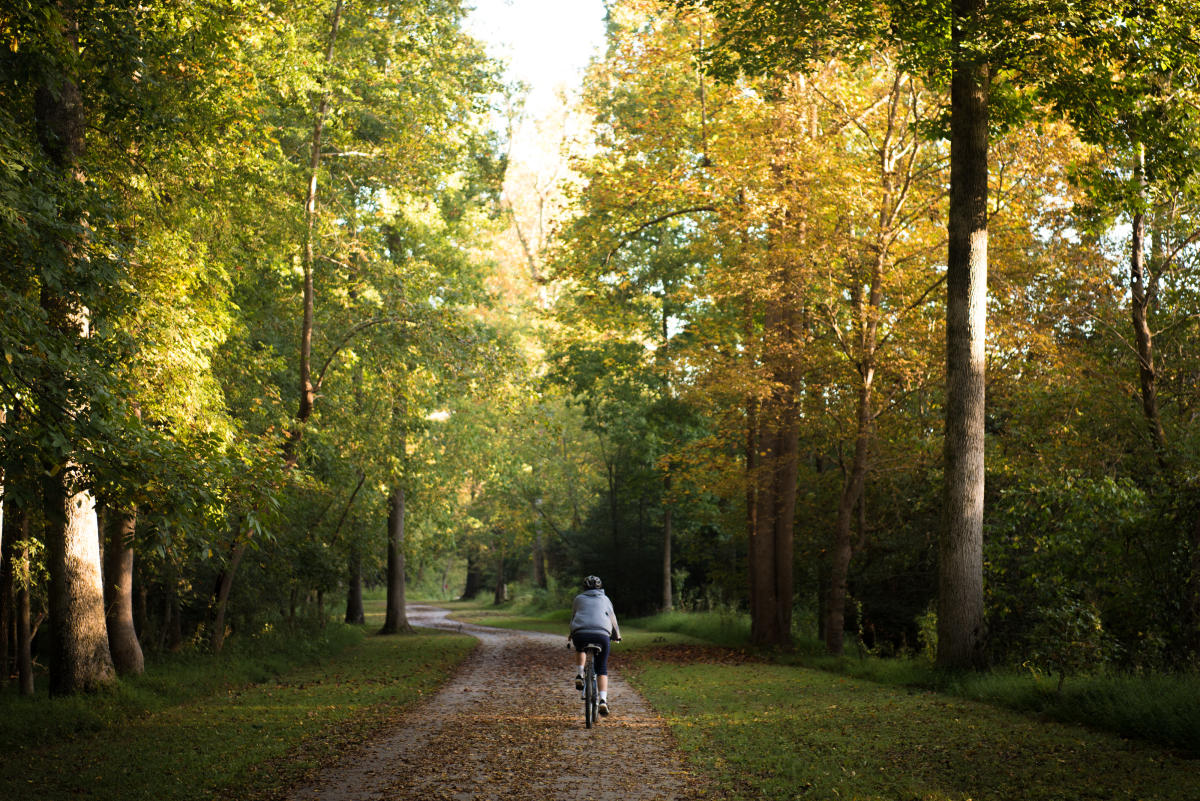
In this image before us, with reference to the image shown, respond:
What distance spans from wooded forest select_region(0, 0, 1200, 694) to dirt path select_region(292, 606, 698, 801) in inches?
99.9

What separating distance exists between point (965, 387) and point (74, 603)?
1217 centimetres

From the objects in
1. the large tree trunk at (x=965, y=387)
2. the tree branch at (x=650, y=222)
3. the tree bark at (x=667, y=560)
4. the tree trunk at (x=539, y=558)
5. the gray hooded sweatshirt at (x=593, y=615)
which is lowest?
the tree trunk at (x=539, y=558)

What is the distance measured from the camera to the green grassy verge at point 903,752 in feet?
23.7

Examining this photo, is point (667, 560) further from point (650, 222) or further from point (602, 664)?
point (602, 664)

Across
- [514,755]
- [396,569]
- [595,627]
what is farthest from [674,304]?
[514,755]

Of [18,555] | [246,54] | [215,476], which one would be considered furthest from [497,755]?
[246,54]

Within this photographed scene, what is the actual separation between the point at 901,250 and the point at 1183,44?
648 centimetres

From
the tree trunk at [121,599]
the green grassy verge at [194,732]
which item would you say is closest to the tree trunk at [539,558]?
the green grassy verge at [194,732]

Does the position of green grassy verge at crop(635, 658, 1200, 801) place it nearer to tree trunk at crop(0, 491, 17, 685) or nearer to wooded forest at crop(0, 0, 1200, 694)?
wooded forest at crop(0, 0, 1200, 694)

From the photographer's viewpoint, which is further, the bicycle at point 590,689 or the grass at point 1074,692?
the bicycle at point 590,689

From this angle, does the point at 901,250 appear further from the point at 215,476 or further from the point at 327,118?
the point at 215,476

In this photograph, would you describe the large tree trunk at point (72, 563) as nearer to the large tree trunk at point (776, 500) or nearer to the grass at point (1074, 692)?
the grass at point (1074, 692)

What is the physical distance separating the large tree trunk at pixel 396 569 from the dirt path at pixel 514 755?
15.5 m

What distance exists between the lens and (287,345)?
20.4 metres
